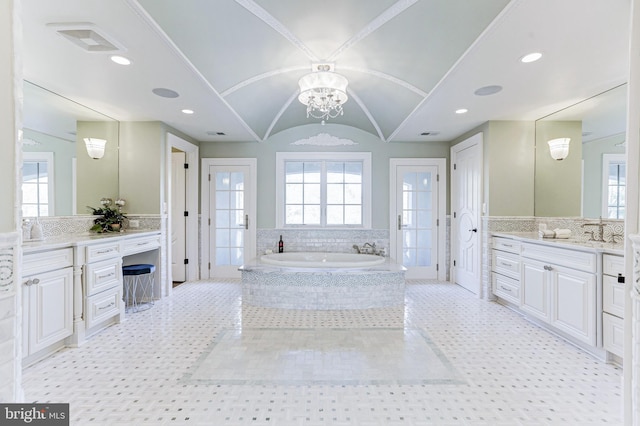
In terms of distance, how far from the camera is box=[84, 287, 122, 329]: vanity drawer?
2777 mm

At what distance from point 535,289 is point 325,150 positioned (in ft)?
11.2

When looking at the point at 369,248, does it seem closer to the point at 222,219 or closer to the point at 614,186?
the point at 222,219

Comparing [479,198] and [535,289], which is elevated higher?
[479,198]

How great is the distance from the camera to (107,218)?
12.2 ft

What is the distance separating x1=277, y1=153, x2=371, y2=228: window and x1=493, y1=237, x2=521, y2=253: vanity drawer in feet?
6.53

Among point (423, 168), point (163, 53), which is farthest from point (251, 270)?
point (423, 168)

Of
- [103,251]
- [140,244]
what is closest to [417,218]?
[140,244]

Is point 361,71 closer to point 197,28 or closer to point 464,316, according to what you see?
point 197,28

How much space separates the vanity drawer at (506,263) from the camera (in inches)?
138

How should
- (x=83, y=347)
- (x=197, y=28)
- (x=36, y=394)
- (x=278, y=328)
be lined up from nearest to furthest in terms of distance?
1. (x=36, y=394)
2. (x=197, y=28)
3. (x=83, y=347)
4. (x=278, y=328)

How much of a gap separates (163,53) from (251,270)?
239cm

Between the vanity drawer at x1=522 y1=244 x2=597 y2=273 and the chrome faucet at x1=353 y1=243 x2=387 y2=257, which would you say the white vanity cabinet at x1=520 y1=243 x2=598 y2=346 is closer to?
the vanity drawer at x1=522 y1=244 x2=597 y2=273

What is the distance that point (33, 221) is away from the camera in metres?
2.85

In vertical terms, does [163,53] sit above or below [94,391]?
above
